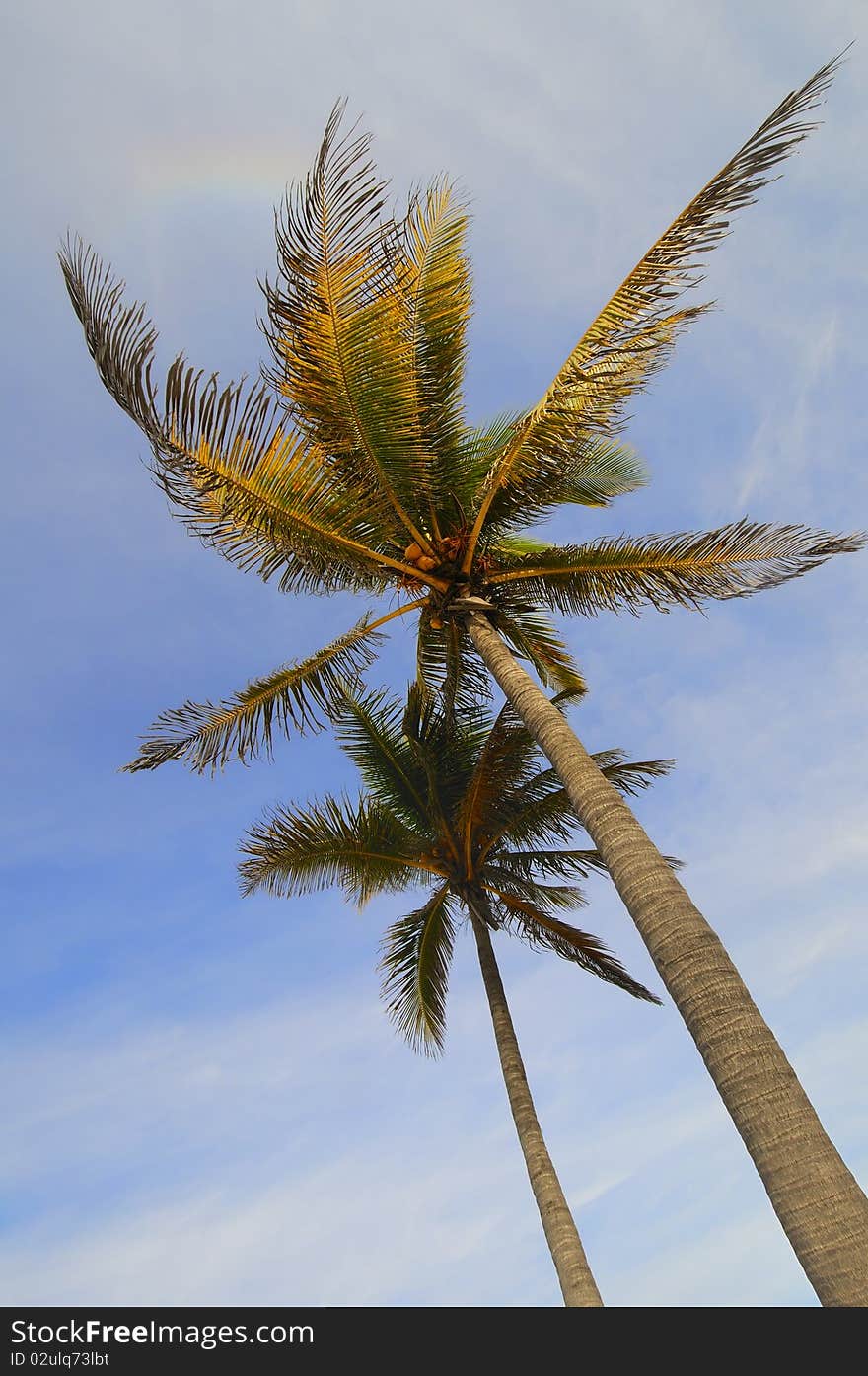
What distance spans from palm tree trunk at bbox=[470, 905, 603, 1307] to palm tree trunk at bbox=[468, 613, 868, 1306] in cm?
638

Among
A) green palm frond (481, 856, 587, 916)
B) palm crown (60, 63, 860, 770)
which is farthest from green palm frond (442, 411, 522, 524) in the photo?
green palm frond (481, 856, 587, 916)

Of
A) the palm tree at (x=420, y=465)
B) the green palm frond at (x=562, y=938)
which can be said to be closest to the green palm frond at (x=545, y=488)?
the palm tree at (x=420, y=465)

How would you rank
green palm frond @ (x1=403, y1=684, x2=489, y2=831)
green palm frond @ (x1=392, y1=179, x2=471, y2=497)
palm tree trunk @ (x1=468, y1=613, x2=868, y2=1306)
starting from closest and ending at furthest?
palm tree trunk @ (x1=468, y1=613, x2=868, y2=1306) < green palm frond @ (x1=392, y1=179, x2=471, y2=497) < green palm frond @ (x1=403, y1=684, x2=489, y2=831)

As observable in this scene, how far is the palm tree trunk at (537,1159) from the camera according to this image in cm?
950

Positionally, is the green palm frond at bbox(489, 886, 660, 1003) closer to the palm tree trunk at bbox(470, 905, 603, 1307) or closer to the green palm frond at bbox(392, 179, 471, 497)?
the palm tree trunk at bbox(470, 905, 603, 1307)

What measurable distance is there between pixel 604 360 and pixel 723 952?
207 inches

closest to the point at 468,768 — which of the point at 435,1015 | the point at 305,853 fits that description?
the point at 305,853

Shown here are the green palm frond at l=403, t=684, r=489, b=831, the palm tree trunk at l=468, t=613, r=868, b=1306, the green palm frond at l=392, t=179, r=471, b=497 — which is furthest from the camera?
the green palm frond at l=403, t=684, r=489, b=831

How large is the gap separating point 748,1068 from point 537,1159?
23.8 ft

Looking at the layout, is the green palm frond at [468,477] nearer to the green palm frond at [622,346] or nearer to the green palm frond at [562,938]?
the green palm frond at [622,346]

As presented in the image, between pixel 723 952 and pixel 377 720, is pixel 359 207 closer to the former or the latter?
pixel 723 952

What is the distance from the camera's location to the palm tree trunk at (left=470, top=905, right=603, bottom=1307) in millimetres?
9500

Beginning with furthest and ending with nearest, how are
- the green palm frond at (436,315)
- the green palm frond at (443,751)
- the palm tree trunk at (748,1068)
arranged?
the green palm frond at (443,751) < the green palm frond at (436,315) < the palm tree trunk at (748,1068)

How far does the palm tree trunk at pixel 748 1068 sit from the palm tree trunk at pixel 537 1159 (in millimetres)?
6380
